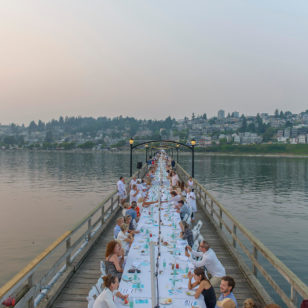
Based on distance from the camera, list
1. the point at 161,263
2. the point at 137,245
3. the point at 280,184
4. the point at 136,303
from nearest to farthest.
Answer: the point at 136,303, the point at 161,263, the point at 137,245, the point at 280,184

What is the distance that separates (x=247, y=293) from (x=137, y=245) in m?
3.17

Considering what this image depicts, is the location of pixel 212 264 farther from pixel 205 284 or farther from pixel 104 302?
pixel 104 302

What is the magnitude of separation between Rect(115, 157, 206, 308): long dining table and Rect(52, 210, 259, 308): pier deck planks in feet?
3.03

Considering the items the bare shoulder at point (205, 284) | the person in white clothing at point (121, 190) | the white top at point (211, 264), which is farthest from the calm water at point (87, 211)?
the bare shoulder at point (205, 284)

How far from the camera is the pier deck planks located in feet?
20.3

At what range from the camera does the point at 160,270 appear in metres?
6.74

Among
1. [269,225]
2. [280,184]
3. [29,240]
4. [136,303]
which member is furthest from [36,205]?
[280,184]

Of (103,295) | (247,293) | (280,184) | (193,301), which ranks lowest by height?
(280,184)

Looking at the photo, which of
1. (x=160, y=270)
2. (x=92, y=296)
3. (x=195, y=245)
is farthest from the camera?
(x=195, y=245)

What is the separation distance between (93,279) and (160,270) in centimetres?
169

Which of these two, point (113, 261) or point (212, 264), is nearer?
point (113, 261)

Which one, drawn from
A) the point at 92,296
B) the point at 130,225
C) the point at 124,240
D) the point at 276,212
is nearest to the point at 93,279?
the point at 124,240

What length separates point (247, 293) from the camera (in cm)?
666

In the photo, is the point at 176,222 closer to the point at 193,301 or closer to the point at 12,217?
the point at 193,301
